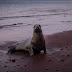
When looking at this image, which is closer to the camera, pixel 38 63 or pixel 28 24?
pixel 38 63

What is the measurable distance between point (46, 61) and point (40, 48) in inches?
50.2

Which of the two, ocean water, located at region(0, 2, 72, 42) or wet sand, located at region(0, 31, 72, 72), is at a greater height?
wet sand, located at region(0, 31, 72, 72)

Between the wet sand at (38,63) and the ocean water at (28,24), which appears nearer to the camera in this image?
the wet sand at (38,63)

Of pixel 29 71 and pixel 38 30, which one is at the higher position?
pixel 38 30

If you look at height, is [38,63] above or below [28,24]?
above

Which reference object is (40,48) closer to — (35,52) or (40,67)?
(35,52)

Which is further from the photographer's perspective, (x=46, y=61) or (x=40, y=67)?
(x=46, y=61)

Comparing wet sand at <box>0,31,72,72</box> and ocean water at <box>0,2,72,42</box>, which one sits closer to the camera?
wet sand at <box>0,31,72,72</box>

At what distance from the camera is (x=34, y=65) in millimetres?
6688

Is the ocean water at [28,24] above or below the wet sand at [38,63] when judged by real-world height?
below

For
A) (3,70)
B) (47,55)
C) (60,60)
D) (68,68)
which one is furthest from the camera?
(47,55)

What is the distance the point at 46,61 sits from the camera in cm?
700

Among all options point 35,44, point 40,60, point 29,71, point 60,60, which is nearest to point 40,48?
point 35,44

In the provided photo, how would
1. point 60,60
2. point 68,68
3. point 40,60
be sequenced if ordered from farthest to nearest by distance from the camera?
point 40,60, point 60,60, point 68,68
